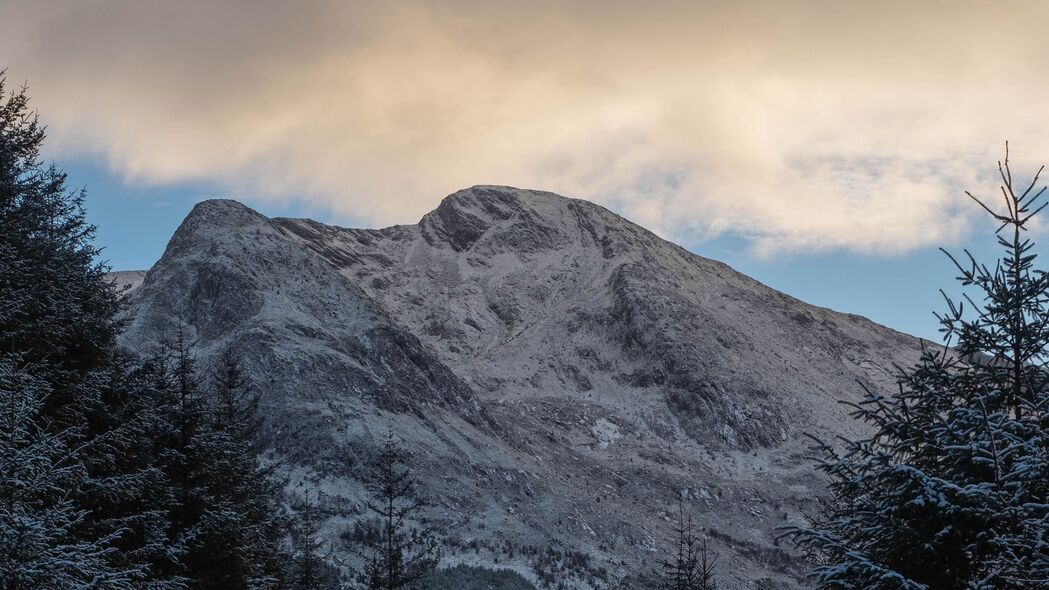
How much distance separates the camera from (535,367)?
123188 millimetres

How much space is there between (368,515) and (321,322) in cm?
3431

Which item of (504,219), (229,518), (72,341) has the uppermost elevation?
(504,219)

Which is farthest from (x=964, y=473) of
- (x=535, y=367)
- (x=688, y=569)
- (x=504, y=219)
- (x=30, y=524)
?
→ (x=504, y=219)

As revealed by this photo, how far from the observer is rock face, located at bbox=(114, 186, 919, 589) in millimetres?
73750

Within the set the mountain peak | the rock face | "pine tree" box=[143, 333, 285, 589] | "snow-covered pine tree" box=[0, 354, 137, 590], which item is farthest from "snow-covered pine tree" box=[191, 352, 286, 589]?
the mountain peak

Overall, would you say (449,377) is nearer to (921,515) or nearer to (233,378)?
(233,378)

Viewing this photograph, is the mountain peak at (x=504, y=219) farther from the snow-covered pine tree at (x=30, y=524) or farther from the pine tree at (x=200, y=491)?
the snow-covered pine tree at (x=30, y=524)

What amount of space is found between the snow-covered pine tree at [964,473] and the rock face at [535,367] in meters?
37.7

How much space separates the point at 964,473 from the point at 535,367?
115366 millimetres

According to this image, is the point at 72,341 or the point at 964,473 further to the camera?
the point at 72,341

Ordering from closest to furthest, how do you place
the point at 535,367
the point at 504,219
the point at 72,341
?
the point at 72,341 → the point at 535,367 → the point at 504,219

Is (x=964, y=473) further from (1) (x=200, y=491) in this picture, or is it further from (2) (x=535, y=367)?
(2) (x=535, y=367)

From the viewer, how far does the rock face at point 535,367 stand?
73.8 meters

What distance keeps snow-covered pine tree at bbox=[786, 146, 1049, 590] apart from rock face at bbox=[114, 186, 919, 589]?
124 feet
